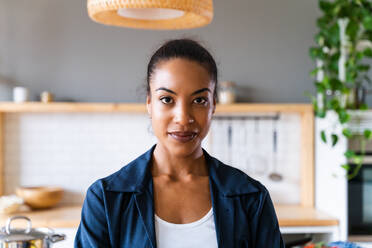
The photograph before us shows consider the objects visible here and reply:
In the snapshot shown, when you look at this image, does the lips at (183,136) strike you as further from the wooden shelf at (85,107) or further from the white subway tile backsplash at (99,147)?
the white subway tile backsplash at (99,147)

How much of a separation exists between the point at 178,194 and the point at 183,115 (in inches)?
9.1

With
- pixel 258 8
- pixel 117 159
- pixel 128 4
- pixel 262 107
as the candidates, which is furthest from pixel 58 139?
pixel 128 4

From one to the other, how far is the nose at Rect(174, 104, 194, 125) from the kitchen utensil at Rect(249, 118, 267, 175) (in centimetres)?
264

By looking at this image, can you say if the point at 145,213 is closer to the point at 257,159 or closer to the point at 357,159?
the point at 357,159

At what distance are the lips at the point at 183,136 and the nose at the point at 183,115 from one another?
1.3 inches

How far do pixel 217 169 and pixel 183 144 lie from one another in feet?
0.53

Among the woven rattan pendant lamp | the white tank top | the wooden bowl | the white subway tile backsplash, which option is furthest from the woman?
the white subway tile backsplash

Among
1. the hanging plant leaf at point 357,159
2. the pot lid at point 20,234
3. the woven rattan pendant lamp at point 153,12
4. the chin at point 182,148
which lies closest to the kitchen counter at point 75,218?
the hanging plant leaf at point 357,159

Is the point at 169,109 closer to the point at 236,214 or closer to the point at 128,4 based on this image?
the point at 236,214

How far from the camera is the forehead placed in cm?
114

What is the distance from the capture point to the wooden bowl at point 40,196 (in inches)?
130

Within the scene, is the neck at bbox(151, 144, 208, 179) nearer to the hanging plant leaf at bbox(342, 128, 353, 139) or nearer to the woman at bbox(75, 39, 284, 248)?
the woman at bbox(75, 39, 284, 248)

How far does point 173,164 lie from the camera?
49.3 inches

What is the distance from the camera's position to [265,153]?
12.2 feet
